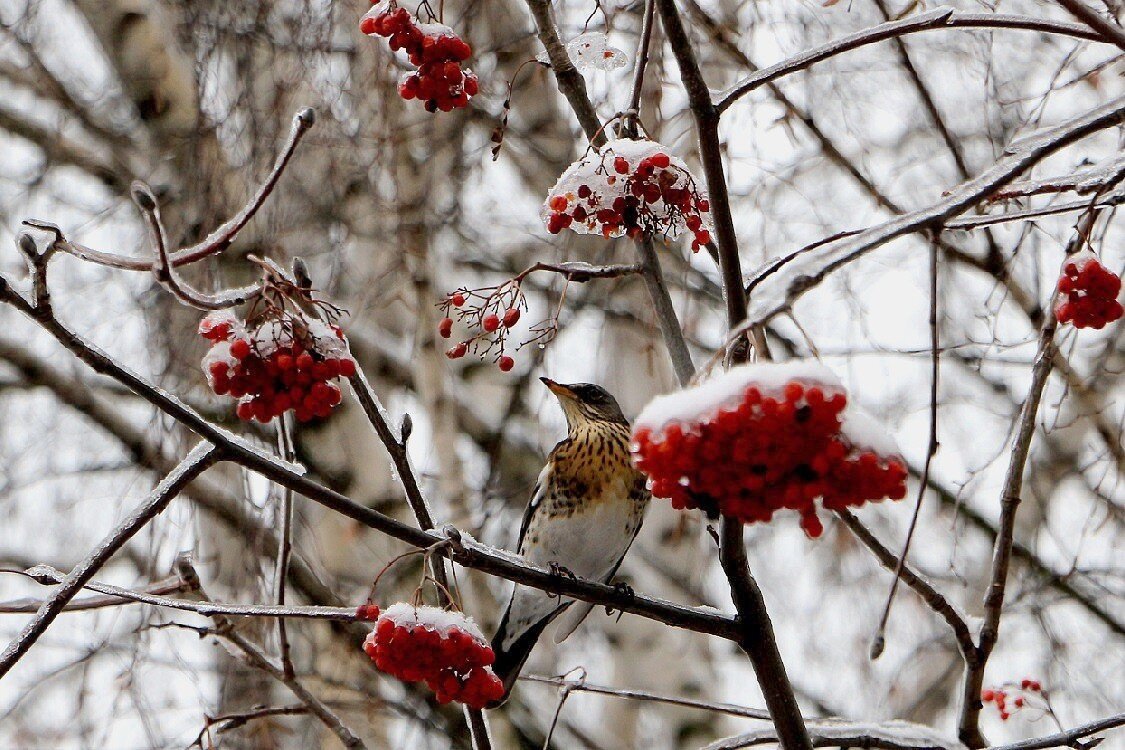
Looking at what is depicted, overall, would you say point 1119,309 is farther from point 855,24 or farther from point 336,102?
point 855,24

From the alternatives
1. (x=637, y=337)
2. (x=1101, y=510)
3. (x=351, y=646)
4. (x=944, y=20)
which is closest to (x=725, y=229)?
(x=944, y=20)

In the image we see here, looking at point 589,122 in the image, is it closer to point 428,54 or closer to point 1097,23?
point 428,54

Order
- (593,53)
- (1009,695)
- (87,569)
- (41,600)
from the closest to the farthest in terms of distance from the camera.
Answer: (87,569) < (41,600) < (593,53) < (1009,695)

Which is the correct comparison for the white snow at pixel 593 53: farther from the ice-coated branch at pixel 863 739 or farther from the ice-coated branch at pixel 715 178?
the ice-coated branch at pixel 863 739

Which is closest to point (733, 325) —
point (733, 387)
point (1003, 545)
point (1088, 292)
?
point (733, 387)

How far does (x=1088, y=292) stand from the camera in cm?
194

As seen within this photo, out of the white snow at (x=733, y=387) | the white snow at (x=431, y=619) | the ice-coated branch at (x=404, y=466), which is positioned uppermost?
the ice-coated branch at (x=404, y=466)

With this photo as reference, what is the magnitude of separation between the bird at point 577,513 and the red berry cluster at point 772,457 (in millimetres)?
2252

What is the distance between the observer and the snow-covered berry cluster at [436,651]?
74.8 inches

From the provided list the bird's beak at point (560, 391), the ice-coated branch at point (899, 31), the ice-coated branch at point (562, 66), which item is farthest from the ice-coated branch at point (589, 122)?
the bird's beak at point (560, 391)

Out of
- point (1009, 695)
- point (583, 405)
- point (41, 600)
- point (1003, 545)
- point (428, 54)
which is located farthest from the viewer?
point (583, 405)

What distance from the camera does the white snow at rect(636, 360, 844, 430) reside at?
1.34 meters

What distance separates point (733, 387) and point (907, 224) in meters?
0.26

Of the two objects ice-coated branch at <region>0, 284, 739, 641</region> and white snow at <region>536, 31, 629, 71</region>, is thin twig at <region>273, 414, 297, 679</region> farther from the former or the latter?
white snow at <region>536, 31, 629, 71</region>
